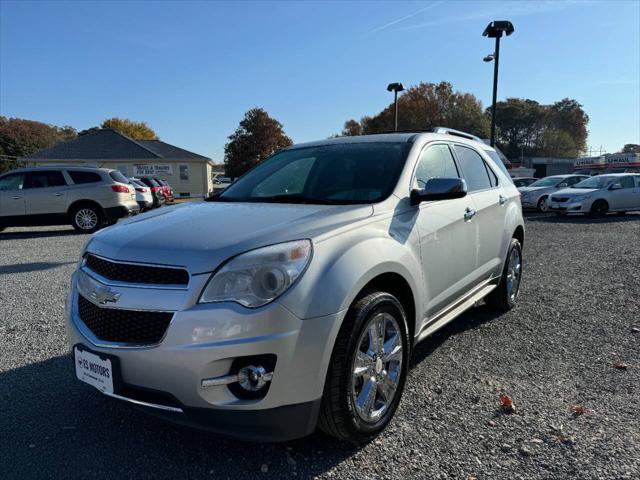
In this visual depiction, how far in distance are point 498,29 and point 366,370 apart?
58.9ft

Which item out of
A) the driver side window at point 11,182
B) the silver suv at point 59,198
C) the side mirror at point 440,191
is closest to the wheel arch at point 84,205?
the silver suv at point 59,198

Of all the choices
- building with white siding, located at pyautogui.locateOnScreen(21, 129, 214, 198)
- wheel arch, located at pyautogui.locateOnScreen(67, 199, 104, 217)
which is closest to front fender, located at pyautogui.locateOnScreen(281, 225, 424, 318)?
wheel arch, located at pyautogui.locateOnScreen(67, 199, 104, 217)

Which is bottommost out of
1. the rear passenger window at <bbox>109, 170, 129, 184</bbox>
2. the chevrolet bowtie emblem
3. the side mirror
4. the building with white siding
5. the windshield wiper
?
the chevrolet bowtie emblem

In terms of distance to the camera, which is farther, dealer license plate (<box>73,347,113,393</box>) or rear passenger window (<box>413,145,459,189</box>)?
rear passenger window (<box>413,145,459,189</box>)

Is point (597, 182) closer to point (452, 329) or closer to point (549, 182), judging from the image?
point (549, 182)

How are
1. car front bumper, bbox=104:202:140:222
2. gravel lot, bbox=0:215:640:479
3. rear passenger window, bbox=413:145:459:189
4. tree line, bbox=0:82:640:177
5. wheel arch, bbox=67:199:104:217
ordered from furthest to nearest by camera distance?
tree line, bbox=0:82:640:177, car front bumper, bbox=104:202:140:222, wheel arch, bbox=67:199:104:217, rear passenger window, bbox=413:145:459:189, gravel lot, bbox=0:215:640:479

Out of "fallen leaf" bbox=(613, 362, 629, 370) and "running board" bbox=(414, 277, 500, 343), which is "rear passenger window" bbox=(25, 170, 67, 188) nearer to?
"running board" bbox=(414, 277, 500, 343)

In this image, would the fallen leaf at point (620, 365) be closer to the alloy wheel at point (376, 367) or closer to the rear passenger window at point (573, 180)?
the alloy wheel at point (376, 367)

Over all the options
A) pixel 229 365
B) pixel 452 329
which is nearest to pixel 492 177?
pixel 452 329

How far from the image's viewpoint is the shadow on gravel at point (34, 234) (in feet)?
41.5

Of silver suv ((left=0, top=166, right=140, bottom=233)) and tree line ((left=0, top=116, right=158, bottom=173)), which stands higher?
tree line ((left=0, top=116, right=158, bottom=173))

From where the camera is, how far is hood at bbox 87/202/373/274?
234 centimetres

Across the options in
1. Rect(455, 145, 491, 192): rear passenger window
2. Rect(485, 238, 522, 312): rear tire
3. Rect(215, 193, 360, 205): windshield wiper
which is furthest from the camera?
Rect(485, 238, 522, 312): rear tire

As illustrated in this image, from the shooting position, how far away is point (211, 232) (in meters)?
2.57
